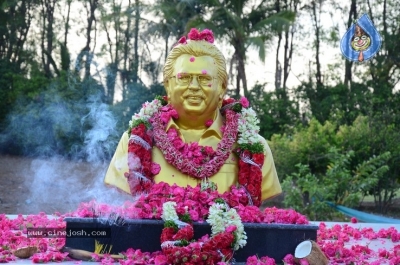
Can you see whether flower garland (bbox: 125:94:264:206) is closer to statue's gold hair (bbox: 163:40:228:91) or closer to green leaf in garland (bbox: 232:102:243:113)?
green leaf in garland (bbox: 232:102:243:113)

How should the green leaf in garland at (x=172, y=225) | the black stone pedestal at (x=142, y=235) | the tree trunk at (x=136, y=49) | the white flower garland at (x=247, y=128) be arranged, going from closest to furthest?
the green leaf in garland at (x=172, y=225), the black stone pedestal at (x=142, y=235), the white flower garland at (x=247, y=128), the tree trunk at (x=136, y=49)

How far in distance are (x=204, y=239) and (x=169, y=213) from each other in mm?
316

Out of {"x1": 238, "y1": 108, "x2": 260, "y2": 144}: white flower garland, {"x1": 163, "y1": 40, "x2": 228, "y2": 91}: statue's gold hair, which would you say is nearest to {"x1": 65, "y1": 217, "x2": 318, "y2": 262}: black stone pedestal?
{"x1": 238, "y1": 108, "x2": 260, "y2": 144}: white flower garland

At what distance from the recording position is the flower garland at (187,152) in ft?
16.3

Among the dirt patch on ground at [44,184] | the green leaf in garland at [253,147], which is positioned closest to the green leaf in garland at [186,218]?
the green leaf in garland at [253,147]

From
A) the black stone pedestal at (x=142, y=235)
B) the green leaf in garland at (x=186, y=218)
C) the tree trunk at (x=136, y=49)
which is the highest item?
the tree trunk at (x=136, y=49)

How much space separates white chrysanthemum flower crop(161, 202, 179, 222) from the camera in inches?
169

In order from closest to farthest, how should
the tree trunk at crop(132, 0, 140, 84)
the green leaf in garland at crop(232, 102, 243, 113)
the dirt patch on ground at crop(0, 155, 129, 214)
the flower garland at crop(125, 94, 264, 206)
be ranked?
1. the flower garland at crop(125, 94, 264, 206)
2. the green leaf in garland at crop(232, 102, 243, 113)
3. the dirt patch on ground at crop(0, 155, 129, 214)
4. the tree trunk at crop(132, 0, 140, 84)

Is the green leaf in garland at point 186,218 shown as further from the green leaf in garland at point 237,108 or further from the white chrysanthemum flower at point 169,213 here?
the green leaf in garland at point 237,108

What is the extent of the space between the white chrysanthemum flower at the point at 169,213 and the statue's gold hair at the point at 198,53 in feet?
4.24

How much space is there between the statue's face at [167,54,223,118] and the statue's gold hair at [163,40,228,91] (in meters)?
0.05

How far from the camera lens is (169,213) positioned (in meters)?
4.32

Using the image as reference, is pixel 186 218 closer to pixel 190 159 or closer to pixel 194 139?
pixel 190 159

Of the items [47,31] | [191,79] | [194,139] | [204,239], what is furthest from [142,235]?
[47,31]
